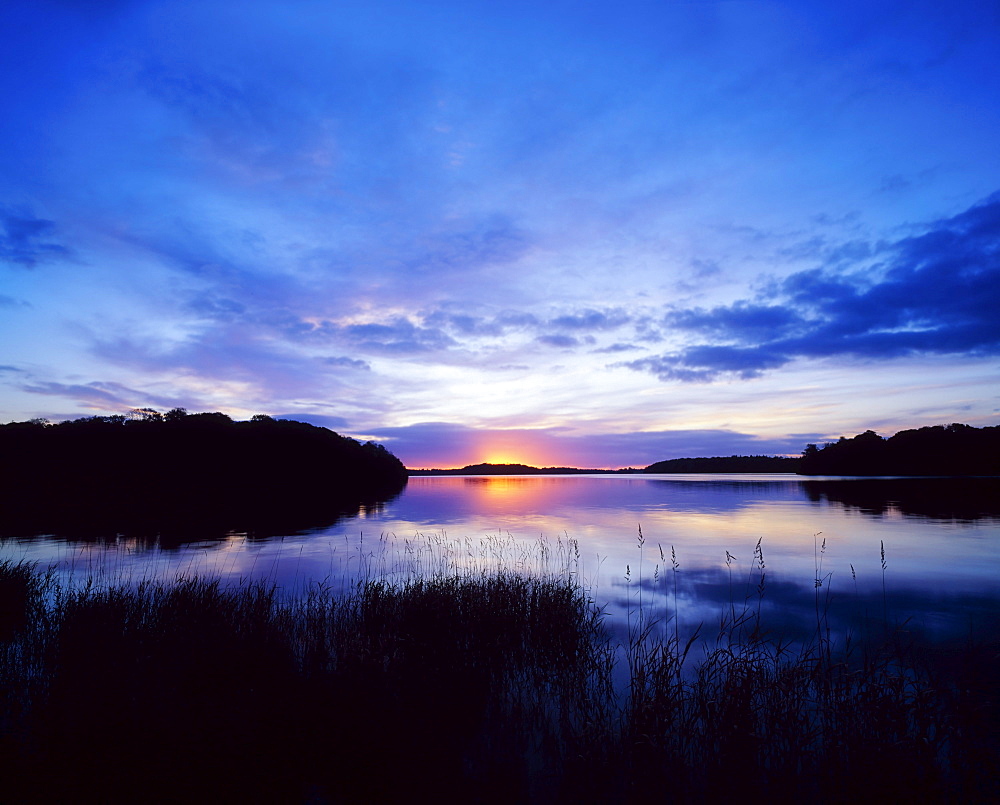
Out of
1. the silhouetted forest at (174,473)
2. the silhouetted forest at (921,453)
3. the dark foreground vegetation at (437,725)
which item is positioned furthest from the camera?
the silhouetted forest at (921,453)

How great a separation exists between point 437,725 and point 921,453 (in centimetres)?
18995

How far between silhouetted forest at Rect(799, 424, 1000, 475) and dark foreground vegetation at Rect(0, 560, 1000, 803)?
174326 millimetres

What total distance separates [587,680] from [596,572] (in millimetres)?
12400

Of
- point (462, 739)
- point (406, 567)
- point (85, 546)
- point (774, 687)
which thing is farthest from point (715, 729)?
point (85, 546)

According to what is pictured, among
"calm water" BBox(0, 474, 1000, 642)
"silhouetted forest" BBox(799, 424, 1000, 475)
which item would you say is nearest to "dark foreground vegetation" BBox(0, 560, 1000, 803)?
"calm water" BBox(0, 474, 1000, 642)

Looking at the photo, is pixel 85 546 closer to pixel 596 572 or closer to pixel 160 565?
pixel 160 565

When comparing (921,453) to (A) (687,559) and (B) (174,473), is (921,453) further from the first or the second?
(B) (174,473)

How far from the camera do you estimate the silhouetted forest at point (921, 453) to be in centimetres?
13000

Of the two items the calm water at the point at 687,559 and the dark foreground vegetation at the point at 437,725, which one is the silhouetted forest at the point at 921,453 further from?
the dark foreground vegetation at the point at 437,725

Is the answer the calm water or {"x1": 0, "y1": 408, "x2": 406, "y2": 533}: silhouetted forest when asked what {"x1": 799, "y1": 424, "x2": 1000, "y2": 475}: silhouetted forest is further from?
{"x1": 0, "y1": 408, "x2": 406, "y2": 533}: silhouetted forest

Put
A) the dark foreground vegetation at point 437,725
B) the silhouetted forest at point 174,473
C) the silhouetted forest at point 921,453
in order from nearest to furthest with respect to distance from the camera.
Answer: the dark foreground vegetation at point 437,725
the silhouetted forest at point 174,473
the silhouetted forest at point 921,453

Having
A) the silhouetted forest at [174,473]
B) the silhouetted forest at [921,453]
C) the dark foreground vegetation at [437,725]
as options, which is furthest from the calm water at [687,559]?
the silhouetted forest at [921,453]

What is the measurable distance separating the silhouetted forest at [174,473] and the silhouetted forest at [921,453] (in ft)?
527

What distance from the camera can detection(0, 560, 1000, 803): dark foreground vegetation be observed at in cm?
555
